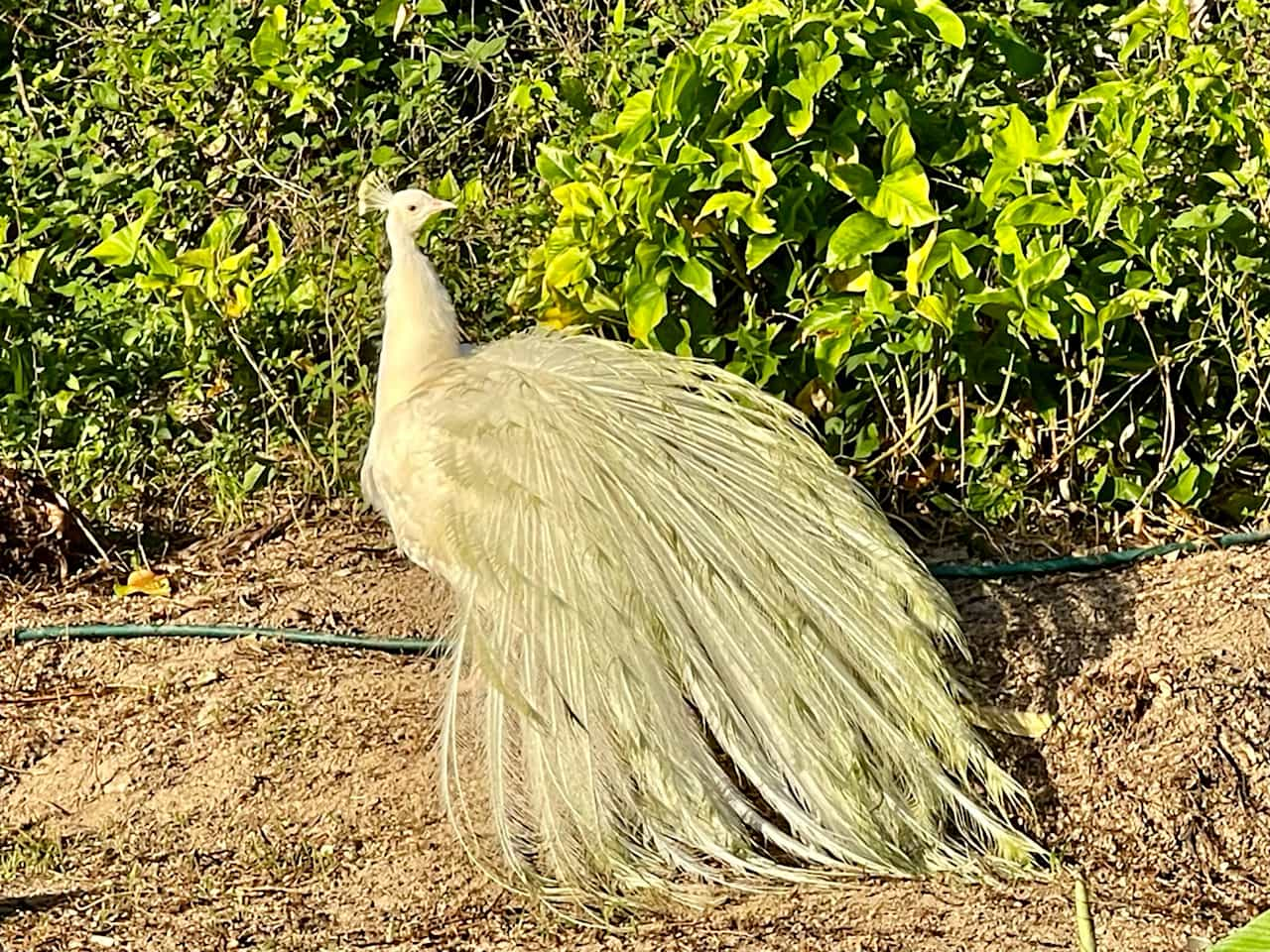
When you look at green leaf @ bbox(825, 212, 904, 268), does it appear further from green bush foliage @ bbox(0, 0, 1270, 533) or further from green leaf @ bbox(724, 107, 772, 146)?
green leaf @ bbox(724, 107, 772, 146)

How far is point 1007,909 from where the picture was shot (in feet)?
9.80

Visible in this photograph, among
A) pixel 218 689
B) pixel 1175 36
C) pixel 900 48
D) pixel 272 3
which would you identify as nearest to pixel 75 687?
pixel 218 689

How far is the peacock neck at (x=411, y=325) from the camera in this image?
3867 mm

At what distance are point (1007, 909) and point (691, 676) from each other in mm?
641

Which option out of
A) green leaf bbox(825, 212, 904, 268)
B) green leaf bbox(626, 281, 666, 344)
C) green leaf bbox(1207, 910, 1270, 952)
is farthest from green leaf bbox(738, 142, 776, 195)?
green leaf bbox(1207, 910, 1270, 952)

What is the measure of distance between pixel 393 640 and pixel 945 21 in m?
1.75

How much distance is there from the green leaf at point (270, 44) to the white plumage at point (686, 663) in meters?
1.58

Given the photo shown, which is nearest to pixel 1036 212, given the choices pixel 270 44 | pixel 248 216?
pixel 270 44

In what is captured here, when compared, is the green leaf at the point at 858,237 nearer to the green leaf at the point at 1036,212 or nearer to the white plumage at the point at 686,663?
the green leaf at the point at 1036,212

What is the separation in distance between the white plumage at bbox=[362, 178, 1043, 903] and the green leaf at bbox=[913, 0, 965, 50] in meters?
0.96

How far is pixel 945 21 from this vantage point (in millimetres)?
3828

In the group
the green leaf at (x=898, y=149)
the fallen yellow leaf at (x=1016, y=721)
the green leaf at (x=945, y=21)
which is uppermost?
the green leaf at (x=945, y=21)

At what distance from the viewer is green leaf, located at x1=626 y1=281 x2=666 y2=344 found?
401 centimetres

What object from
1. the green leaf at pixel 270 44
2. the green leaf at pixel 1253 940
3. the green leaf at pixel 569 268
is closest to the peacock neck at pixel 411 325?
the green leaf at pixel 569 268
